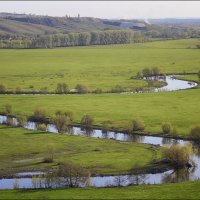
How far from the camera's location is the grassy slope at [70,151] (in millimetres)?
56375

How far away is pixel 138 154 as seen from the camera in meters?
61.5

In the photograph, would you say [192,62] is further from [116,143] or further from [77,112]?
[116,143]

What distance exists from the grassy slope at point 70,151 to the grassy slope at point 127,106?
11775mm

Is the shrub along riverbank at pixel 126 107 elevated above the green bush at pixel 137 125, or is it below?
below

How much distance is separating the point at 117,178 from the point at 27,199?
41.2ft

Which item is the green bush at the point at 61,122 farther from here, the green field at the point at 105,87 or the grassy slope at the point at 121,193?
the grassy slope at the point at 121,193

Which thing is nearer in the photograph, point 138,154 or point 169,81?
point 138,154

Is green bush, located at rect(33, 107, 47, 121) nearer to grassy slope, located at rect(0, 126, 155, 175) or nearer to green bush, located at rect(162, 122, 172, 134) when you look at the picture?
grassy slope, located at rect(0, 126, 155, 175)

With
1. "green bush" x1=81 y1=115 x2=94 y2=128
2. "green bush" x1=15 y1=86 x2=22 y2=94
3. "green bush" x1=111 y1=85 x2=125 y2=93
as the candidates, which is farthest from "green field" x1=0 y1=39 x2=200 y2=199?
"green bush" x1=15 y1=86 x2=22 y2=94

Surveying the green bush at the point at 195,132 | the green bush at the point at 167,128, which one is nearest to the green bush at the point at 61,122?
the green bush at the point at 167,128

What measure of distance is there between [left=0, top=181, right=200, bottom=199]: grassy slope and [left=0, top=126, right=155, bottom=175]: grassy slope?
7.82 m

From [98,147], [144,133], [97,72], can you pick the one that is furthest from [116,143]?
[97,72]

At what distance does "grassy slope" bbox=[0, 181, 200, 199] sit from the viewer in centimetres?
4381

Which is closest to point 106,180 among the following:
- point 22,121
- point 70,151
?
point 70,151
